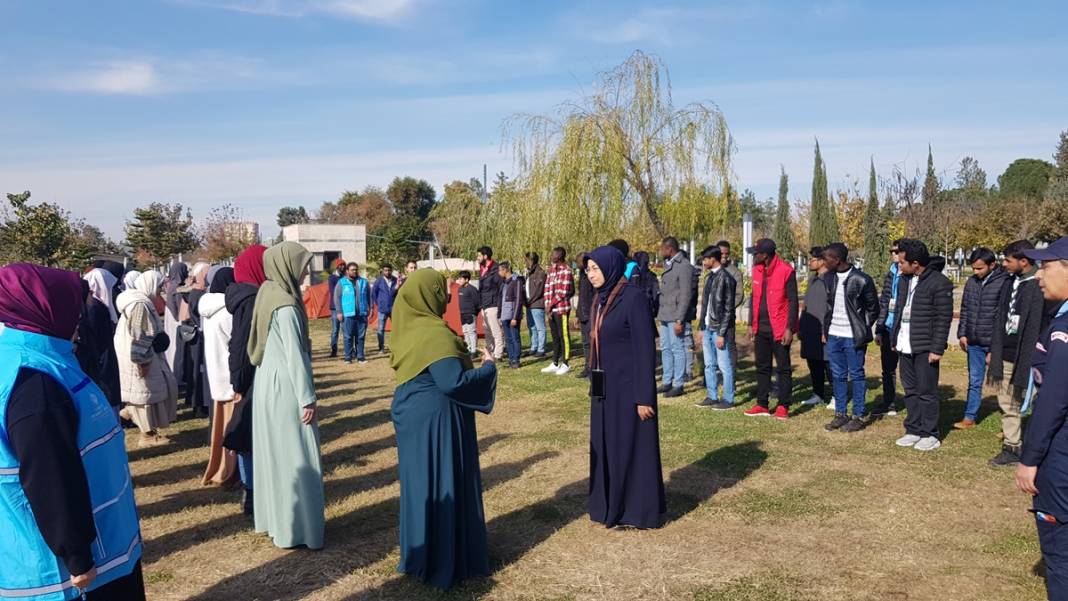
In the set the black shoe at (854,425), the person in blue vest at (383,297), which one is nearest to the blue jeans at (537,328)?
the person in blue vest at (383,297)

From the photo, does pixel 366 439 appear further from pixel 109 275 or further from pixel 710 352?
pixel 710 352

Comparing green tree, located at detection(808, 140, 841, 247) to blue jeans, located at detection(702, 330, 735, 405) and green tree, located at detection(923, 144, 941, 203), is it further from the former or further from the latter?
blue jeans, located at detection(702, 330, 735, 405)

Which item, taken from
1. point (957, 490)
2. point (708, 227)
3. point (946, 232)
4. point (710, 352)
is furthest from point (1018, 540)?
point (946, 232)

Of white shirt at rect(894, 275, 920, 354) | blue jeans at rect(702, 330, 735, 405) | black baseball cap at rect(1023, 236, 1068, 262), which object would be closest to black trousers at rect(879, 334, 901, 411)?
white shirt at rect(894, 275, 920, 354)

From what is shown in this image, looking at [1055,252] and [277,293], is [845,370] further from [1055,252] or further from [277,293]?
[277,293]

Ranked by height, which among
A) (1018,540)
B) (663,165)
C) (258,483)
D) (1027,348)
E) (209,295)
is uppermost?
(663,165)

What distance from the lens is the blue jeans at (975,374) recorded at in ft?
25.5

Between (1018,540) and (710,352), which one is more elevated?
(710,352)

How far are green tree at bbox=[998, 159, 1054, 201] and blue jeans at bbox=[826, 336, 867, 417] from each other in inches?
2138

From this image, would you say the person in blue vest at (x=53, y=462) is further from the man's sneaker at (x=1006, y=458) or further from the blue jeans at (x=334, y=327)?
the blue jeans at (x=334, y=327)

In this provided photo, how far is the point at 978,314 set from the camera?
7.54 metres

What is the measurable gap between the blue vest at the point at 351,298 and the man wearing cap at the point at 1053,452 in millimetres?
11714

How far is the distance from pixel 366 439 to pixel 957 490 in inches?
230

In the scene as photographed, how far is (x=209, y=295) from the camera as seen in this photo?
6289 millimetres
